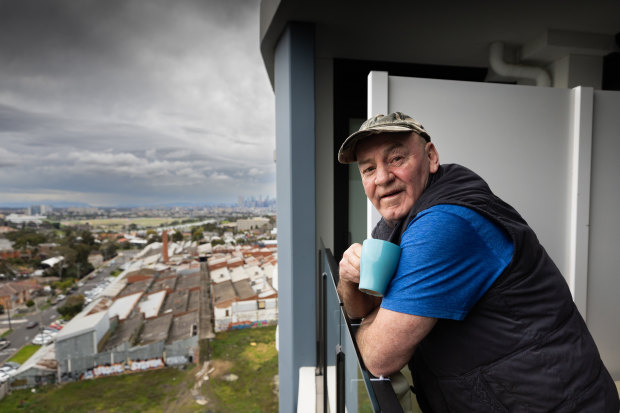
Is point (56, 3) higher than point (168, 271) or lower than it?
higher

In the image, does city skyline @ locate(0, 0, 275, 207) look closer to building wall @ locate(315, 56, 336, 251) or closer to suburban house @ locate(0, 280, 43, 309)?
suburban house @ locate(0, 280, 43, 309)

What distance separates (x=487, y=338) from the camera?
1.78 feet

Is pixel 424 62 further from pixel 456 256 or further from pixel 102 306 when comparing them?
pixel 102 306

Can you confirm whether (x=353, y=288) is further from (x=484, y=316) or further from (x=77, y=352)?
(x=77, y=352)

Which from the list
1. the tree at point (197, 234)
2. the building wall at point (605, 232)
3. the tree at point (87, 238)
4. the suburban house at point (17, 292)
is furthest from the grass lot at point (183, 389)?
the building wall at point (605, 232)

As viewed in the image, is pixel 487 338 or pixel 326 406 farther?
pixel 326 406

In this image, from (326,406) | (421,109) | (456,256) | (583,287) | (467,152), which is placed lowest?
(326,406)

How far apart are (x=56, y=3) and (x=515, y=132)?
1688cm

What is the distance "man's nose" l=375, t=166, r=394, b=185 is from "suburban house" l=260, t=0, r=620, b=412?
0.34 meters

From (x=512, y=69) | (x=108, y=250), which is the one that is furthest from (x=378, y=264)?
(x=108, y=250)

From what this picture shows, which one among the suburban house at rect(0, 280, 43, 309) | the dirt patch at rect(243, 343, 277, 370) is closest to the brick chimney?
the suburban house at rect(0, 280, 43, 309)

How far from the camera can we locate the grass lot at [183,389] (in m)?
9.62

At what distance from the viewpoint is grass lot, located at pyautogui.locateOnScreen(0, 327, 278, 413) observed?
31.6ft

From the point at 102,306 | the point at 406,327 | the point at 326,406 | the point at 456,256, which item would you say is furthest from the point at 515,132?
the point at 102,306
